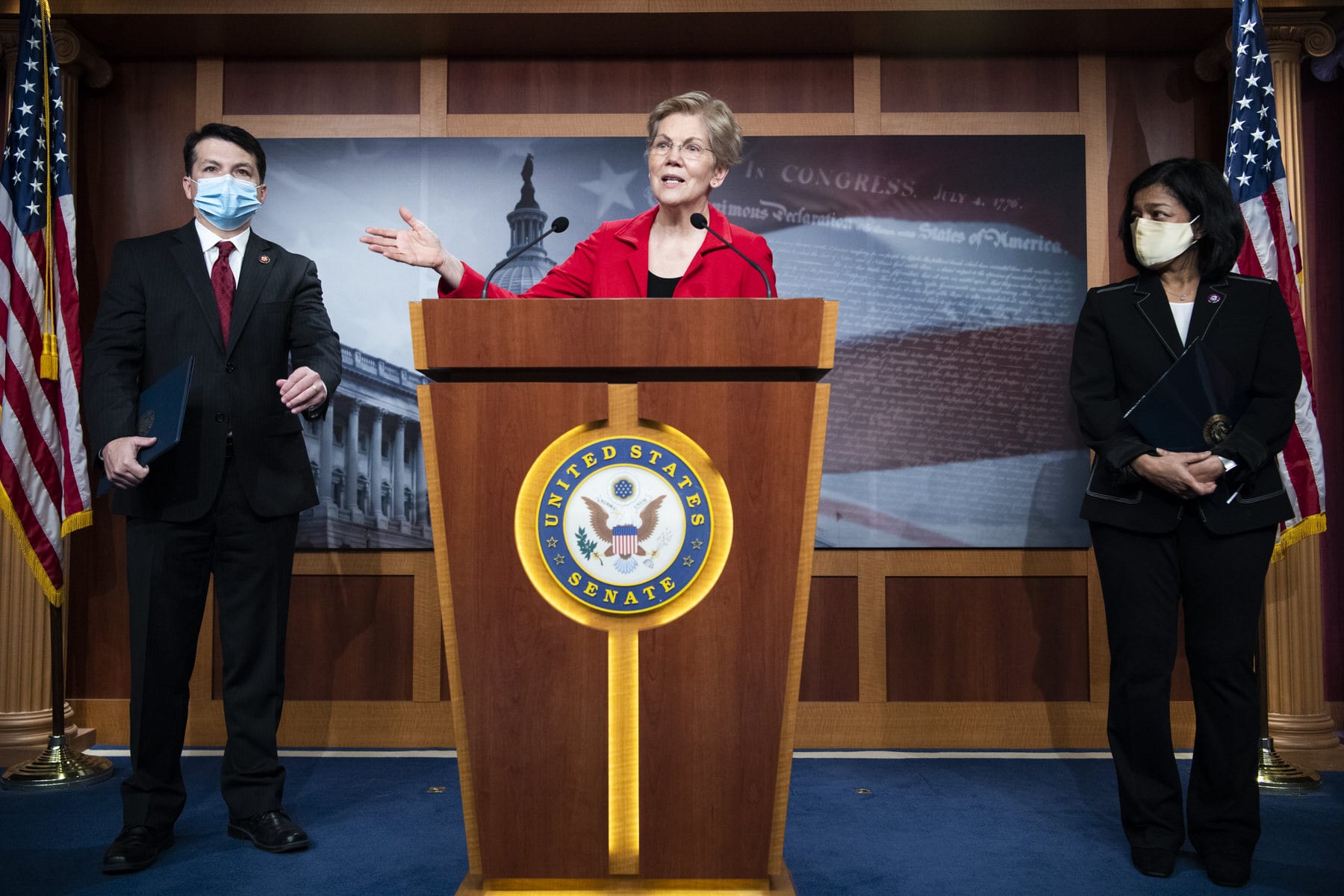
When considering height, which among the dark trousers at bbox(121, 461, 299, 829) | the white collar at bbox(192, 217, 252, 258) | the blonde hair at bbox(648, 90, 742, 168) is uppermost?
the blonde hair at bbox(648, 90, 742, 168)

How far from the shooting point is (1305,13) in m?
3.56

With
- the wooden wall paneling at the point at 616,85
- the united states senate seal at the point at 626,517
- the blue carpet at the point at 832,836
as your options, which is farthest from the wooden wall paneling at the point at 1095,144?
the united states senate seal at the point at 626,517

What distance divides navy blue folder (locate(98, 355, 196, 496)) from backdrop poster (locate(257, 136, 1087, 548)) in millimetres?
1338

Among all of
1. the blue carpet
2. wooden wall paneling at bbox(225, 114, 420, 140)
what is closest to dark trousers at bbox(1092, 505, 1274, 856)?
the blue carpet

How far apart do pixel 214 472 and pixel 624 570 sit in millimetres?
1273

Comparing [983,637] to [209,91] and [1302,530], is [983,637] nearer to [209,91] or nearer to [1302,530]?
[1302,530]

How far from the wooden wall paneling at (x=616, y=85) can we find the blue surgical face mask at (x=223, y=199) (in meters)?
1.41

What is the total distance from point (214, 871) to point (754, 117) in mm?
2970

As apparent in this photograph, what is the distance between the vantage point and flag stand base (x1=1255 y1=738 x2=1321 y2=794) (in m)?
3.14

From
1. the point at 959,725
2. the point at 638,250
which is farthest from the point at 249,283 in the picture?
the point at 959,725

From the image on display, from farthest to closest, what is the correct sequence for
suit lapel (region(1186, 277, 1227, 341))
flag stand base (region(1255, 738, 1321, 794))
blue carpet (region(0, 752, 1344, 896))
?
flag stand base (region(1255, 738, 1321, 794)) → suit lapel (region(1186, 277, 1227, 341)) → blue carpet (region(0, 752, 1344, 896))

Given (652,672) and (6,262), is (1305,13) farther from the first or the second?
(6,262)

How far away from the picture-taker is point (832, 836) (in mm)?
2652

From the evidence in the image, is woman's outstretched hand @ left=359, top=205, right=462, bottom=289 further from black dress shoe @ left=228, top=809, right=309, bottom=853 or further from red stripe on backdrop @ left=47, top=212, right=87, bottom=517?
red stripe on backdrop @ left=47, top=212, right=87, bottom=517
